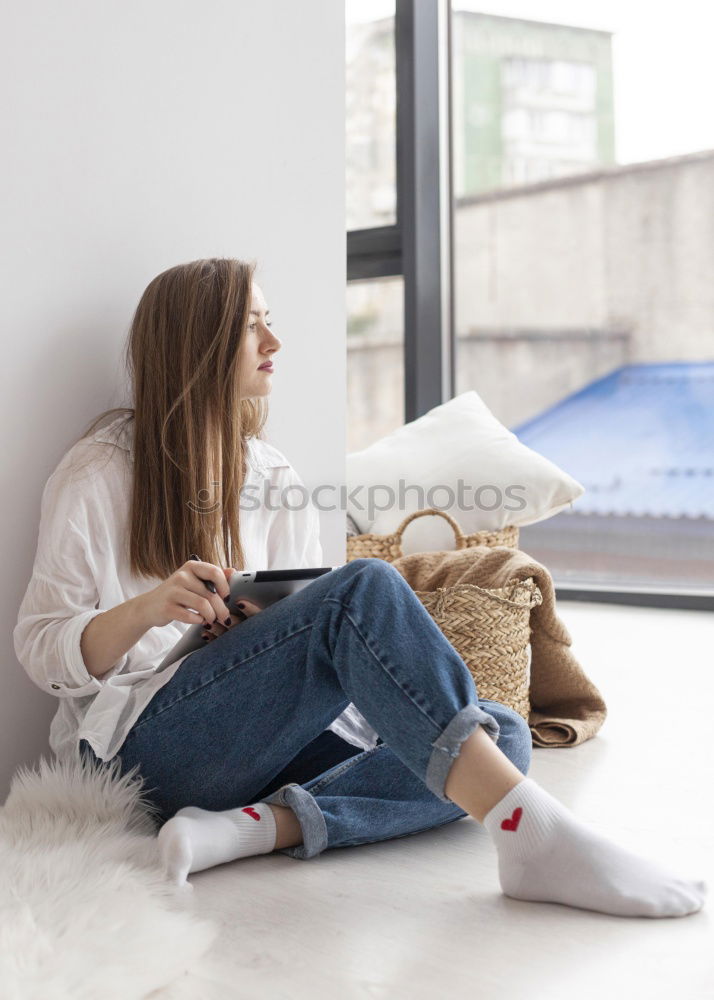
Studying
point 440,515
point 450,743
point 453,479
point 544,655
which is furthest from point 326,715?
point 453,479

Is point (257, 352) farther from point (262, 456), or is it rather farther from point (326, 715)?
point (326, 715)

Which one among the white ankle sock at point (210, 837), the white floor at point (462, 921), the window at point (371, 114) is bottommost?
the white floor at point (462, 921)

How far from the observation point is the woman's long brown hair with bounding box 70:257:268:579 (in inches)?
56.2

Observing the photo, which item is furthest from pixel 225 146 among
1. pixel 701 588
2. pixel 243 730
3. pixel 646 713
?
pixel 701 588

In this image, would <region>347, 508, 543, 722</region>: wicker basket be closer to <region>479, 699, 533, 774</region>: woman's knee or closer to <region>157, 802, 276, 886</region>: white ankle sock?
<region>479, 699, 533, 774</region>: woman's knee

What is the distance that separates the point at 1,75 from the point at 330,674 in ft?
2.87

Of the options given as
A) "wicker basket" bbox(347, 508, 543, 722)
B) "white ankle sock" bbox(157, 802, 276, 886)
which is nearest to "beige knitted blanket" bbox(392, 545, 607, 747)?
"wicker basket" bbox(347, 508, 543, 722)

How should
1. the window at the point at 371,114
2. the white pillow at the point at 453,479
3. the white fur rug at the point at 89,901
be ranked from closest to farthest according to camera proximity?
the white fur rug at the point at 89,901 < the white pillow at the point at 453,479 < the window at the point at 371,114

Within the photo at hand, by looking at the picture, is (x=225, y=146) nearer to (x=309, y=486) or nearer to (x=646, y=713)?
(x=309, y=486)

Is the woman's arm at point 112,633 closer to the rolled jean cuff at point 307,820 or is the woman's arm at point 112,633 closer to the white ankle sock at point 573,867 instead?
the rolled jean cuff at point 307,820

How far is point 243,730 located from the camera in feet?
4.18

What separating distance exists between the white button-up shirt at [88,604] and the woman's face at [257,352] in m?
0.18

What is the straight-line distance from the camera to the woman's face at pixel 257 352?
1.50m

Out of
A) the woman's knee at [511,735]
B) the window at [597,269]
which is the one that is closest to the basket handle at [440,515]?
the woman's knee at [511,735]
